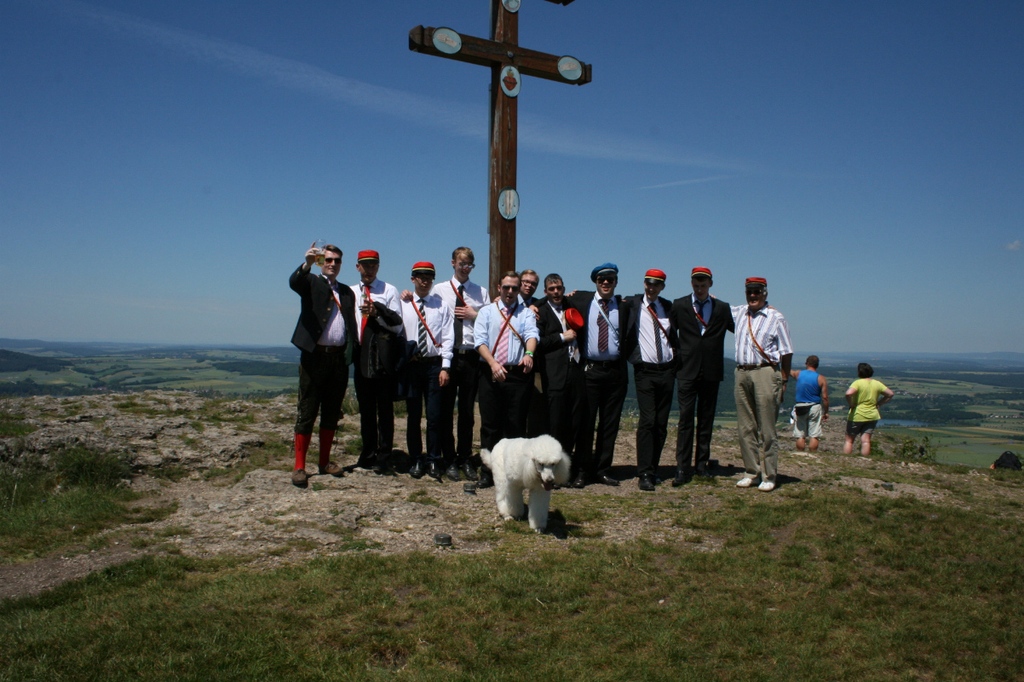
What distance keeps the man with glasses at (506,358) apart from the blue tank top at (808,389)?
22.6 feet

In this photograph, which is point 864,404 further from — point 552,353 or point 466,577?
point 466,577

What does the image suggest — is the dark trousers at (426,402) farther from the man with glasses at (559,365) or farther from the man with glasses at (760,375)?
the man with glasses at (760,375)

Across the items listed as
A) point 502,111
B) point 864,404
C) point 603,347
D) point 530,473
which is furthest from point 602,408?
point 864,404

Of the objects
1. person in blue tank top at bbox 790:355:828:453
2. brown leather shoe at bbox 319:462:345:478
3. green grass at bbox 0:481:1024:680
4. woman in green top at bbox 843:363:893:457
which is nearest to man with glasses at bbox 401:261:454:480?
brown leather shoe at bbox 319:462:345:478

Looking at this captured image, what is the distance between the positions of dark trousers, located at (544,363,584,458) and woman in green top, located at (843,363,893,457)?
6.46 m

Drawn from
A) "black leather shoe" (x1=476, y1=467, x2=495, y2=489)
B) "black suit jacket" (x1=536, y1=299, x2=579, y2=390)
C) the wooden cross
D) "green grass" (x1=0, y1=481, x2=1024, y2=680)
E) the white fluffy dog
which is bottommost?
"green grass" (x1=0, y1=481, x2=1024, y2=680)

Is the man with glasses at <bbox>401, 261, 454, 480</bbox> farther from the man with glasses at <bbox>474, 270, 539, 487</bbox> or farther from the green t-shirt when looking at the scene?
the green t-shirt

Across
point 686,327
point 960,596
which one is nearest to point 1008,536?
point 960,596

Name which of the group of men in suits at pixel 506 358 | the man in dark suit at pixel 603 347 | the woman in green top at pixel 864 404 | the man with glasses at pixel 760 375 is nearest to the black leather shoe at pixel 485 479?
the group of men in suits at pixel 506 358

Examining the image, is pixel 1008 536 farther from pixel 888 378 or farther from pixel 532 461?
pixel 888 378

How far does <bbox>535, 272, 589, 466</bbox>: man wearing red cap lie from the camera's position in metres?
7.08

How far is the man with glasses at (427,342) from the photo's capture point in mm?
7176

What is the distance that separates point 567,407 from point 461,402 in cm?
122

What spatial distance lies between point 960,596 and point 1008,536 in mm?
1674
